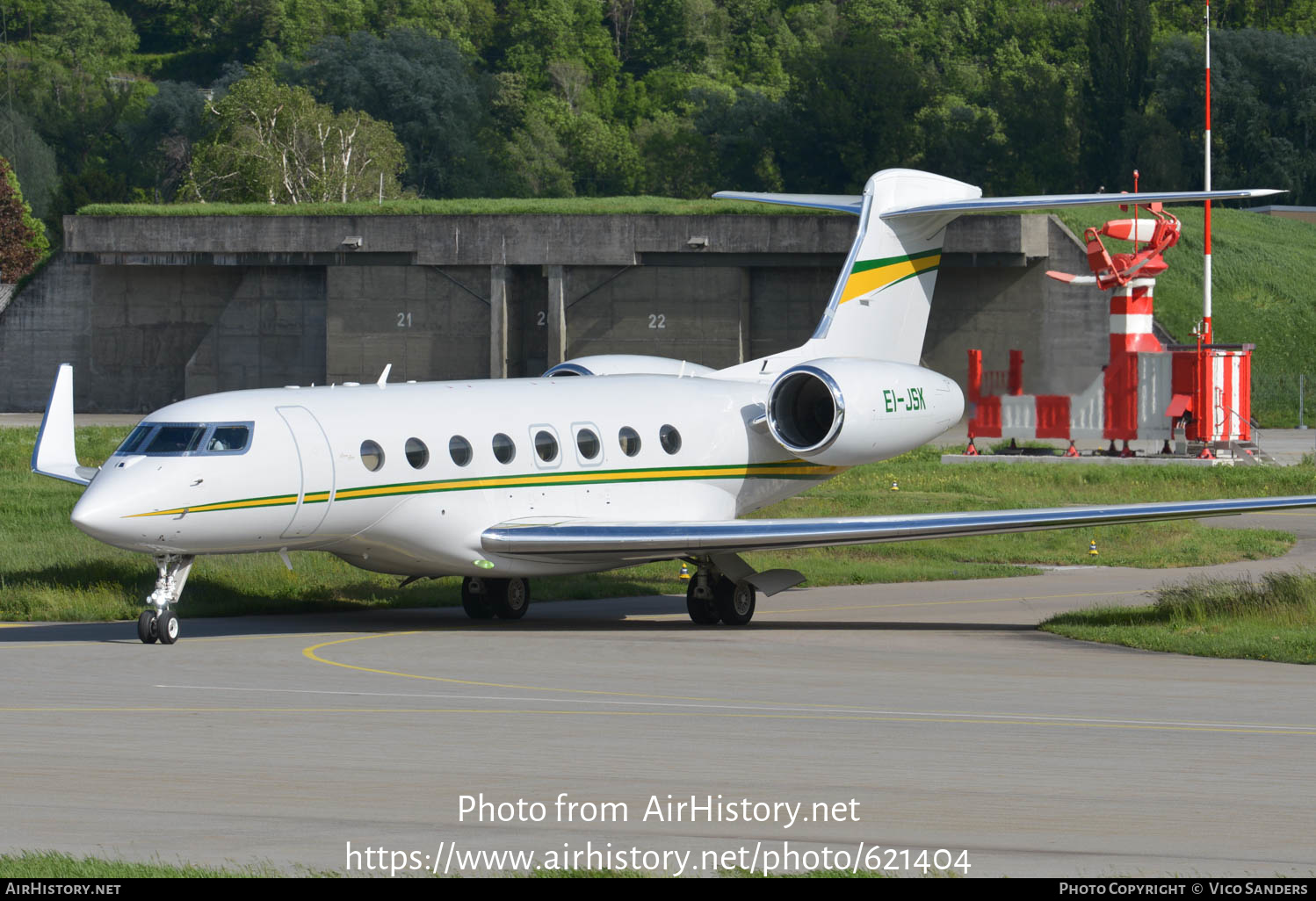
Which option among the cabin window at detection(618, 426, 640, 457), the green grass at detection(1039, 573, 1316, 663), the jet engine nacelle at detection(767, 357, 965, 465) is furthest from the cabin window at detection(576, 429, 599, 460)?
the green grass at detection(1039, 573, 1316, 663)

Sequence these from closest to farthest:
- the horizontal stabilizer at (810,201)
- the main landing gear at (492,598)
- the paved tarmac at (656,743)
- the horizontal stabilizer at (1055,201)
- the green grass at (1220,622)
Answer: the paved tarmac at (656,743) → the green grass at (1220,622) → the horizontal stabilizer at (1055,201) → the main landing gear at (492,598) → the horizontal stabilizer at (810,201)

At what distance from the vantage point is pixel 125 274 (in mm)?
65438

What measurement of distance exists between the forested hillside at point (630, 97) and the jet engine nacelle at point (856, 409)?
57.8 m

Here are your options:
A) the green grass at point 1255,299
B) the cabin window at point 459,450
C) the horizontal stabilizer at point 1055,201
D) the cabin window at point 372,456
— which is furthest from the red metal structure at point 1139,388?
the cabin window at point 372,456

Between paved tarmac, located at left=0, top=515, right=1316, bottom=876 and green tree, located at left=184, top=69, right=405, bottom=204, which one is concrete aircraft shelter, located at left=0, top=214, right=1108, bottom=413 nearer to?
green tree, located at left=184, top=69, right=405, bottom=204

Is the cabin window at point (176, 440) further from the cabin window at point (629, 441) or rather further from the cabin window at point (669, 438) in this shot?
the cabin window at point (669, 438)

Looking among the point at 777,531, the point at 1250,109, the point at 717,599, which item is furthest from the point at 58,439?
the point at 1250,109

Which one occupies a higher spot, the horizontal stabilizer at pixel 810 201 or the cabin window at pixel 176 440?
the horizontal stabilizer at pixel 810 201

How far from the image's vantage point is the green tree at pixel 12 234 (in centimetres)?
9412

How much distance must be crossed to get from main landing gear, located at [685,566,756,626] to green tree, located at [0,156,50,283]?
78.8 m

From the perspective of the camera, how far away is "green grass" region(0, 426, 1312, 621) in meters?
23.7

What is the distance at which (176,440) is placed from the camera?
19.1 metres

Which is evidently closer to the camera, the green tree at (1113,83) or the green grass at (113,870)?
the green grass at (113,870)

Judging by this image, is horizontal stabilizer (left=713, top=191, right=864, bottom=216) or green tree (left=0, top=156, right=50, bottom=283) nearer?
horizontal stabilizer (left=713, top=191, right=864, bottom=216)
